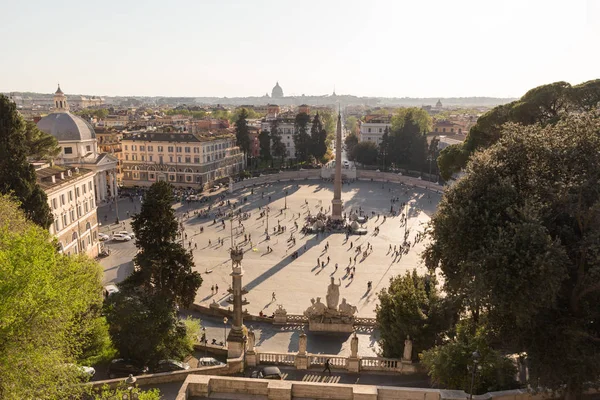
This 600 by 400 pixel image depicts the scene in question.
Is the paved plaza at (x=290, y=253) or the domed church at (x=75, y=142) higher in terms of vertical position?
the domed church at (x=75, y=142)

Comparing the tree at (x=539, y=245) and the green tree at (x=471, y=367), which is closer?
the tree at (x=539, y=245)

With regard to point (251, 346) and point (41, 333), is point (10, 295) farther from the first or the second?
point (251, 346)

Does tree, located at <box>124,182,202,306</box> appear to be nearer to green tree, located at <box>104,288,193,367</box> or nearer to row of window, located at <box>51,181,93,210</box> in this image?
green tree, located at <box>104,288,193,367</box>

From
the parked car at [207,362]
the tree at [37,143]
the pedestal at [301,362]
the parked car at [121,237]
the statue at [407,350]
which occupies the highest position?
the tree at [37,143]

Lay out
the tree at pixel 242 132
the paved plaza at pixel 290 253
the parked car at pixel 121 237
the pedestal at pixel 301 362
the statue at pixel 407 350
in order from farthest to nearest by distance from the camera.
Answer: the tree at pixel 242 132 → the parked car at pixel 121 237 → the paved plaza at pixel 290 253 → the pedestal at pixel 301 362 → the statue at pixel 407 350

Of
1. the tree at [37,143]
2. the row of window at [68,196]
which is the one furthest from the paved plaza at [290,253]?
the tree at [37,143]

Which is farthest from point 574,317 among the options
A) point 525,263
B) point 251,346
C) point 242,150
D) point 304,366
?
point 242,150

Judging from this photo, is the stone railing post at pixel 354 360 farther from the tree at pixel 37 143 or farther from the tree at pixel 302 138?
the tree at pixel 302 138

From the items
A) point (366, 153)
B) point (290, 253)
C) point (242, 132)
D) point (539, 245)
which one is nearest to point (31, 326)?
point (539, 245)
